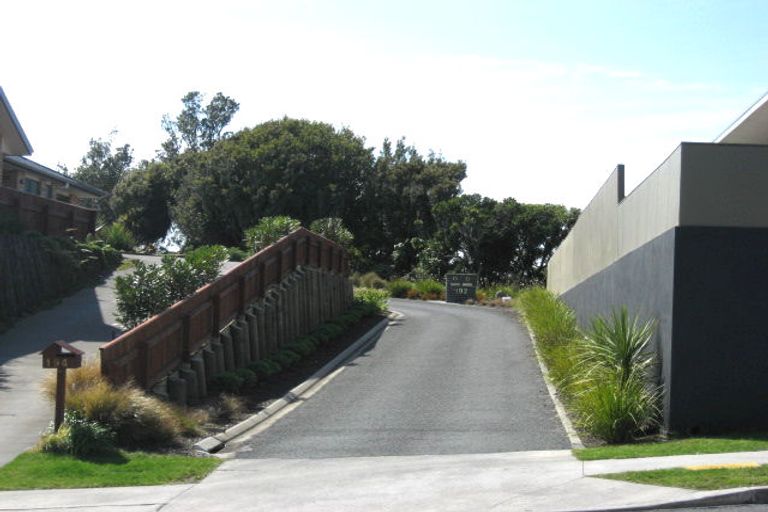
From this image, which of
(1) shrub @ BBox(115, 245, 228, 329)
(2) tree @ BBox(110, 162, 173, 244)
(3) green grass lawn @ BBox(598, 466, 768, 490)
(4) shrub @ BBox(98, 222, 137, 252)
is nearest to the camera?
(3) green grass lawn @ BBox(598, 466, 768, 490)

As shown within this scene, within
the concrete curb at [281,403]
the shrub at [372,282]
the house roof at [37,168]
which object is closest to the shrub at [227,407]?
the concrete curb at [281,403]

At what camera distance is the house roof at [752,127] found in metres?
14.9

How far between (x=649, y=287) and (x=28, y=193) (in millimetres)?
21260

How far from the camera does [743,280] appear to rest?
12.4 metres

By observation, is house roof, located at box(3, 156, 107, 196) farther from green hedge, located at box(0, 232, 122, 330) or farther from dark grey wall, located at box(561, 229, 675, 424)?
dark grey wall, located at box(561, 229, 675, 424)

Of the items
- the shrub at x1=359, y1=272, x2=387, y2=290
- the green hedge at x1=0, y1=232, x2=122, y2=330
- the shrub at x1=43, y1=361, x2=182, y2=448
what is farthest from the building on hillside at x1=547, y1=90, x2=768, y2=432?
the shrub at x1=359, y1=272, x2=387, y2=290

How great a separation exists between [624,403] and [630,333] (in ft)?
4.48

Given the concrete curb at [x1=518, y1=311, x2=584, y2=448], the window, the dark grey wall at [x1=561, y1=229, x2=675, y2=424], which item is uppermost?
the window

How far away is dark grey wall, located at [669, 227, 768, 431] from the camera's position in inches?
483

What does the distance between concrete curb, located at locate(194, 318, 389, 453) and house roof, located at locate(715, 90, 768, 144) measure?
8658 millimetres

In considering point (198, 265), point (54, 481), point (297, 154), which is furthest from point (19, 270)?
point (297, 154)

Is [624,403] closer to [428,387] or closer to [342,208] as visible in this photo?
[428,387]

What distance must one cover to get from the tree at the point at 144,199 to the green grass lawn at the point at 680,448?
59887 millimetres

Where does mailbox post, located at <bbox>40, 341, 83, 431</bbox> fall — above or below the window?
below
